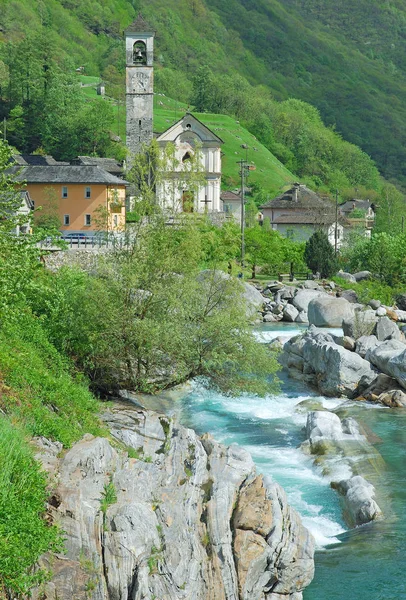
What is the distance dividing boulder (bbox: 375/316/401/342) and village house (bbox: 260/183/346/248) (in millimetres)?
43174

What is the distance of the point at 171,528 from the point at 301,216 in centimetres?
8317

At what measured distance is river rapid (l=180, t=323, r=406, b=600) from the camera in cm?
1589

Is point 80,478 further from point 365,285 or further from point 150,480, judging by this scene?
point 365,285

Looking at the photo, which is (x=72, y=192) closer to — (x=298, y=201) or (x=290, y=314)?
(x=290, y=314)

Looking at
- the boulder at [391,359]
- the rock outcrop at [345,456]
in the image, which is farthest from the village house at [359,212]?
the rock outcrop at [345,456]

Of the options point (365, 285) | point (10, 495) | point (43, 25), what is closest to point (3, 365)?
point (10, 495)

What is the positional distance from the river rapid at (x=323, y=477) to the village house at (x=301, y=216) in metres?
54.7

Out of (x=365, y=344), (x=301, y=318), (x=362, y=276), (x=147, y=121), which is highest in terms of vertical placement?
(x=147, y=121)

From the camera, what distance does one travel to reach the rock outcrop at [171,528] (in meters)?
12.9

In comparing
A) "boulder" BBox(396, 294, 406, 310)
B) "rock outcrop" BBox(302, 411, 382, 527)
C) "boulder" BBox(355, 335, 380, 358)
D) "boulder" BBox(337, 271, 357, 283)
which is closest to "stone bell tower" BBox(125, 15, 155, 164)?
"boulder" BBox(337, 271, 357, 283)

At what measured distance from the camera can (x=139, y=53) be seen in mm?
85625

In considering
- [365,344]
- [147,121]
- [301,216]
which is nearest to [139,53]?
[147,121]

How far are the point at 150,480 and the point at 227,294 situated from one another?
11089 millimetres

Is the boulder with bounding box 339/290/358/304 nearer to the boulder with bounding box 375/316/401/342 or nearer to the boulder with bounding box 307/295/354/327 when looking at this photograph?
the boulder with bounding box 307/295/354/327
